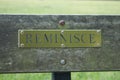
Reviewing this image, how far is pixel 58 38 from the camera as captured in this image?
283 centimetres

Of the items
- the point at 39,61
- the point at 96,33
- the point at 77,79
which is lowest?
the point at 77,79

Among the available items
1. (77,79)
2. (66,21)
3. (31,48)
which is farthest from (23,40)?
(77,79)

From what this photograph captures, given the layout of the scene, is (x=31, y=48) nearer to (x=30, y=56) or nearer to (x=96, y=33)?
(x=30, y=56)

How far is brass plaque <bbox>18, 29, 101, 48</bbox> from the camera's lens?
111 inches

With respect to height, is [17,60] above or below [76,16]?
below

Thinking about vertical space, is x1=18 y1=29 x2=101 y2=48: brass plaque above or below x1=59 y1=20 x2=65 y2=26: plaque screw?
below

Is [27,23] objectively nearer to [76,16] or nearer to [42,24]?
[42,24]

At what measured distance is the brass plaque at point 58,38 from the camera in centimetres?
281

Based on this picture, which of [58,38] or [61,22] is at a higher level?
[61,22]

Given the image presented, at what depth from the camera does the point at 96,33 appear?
2873 mm

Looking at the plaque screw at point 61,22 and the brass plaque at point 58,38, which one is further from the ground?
the plaque screw at point 61,22

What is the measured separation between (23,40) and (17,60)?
15cm

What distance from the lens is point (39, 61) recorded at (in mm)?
2854

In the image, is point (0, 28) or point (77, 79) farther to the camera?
point (77, 79)
